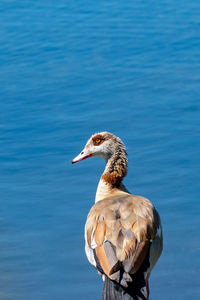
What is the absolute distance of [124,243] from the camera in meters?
7.99

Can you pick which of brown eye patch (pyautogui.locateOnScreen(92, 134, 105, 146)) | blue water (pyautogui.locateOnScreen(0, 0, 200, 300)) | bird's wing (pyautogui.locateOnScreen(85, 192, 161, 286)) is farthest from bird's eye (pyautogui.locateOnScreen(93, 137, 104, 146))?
blue water (pyautogui.locateOnScreen(0, 0, 200, 300))

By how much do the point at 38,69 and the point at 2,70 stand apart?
2.74ft

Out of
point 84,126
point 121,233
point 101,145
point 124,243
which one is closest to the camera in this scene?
point 124,243

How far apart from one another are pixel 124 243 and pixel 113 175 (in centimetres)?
181

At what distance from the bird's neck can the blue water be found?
138cm

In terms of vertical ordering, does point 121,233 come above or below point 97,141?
below

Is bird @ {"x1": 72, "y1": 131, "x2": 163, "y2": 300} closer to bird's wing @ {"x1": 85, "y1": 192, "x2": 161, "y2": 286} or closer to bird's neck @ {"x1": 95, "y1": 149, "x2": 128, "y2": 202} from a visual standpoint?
bird's wing @ {"x1": 85, "y1": 192, "x2": 161, "y2": 286}

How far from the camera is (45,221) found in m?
12.1

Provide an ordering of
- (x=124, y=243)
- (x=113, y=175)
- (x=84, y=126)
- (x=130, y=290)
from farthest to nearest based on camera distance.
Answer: (x=84, y=126) → (x=113, y=175) → (x=124, y=243) → (x=130, y=290)

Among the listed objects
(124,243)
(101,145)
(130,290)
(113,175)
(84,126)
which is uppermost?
(84,126)

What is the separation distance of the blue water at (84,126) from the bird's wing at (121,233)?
191 centimetres

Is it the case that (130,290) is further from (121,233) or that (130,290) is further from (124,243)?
(121,233)

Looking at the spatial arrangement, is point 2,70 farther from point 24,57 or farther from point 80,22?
point 80,22

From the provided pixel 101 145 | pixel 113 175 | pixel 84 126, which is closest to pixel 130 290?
pixel 113 175
